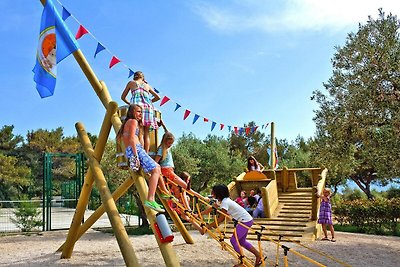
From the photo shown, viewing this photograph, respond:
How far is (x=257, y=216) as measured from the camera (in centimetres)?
1300

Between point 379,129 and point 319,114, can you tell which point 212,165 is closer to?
point 319,114

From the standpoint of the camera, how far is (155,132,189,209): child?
25.4ft

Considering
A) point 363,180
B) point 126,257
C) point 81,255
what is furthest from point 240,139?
point 126,257

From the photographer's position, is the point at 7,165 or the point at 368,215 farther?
the point at 7,165

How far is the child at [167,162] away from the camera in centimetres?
775

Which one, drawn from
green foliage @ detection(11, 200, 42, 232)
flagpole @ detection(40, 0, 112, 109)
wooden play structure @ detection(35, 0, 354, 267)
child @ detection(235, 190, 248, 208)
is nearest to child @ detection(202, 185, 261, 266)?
wooden play structure @ detection(35, 0, 354, 267)

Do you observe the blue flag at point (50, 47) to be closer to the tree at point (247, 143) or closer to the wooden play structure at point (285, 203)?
the wooden play structure at point (285, 203)

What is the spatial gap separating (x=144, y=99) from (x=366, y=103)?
7.56 meters

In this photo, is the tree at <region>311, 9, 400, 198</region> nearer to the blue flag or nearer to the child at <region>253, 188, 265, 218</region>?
the child at <region>253, 188, 265, 218</region>

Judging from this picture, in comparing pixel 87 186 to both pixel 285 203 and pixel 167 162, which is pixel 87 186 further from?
pixel 285 203

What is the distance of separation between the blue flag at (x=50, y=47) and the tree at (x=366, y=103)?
857cm

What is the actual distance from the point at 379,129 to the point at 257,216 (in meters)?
4.31

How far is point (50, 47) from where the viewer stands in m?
7.74

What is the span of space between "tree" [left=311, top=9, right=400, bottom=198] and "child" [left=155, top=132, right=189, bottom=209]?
690 centimetres
